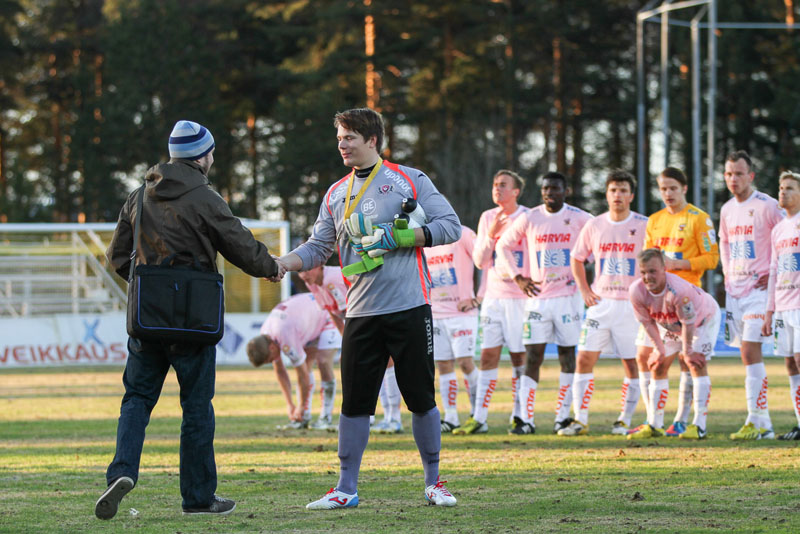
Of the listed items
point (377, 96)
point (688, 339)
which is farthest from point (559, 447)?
point (377, 96)

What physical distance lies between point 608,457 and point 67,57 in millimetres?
44962

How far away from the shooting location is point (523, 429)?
1204 centimetres

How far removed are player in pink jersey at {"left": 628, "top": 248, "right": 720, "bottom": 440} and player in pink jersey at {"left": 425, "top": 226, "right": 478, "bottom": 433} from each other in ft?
7.41

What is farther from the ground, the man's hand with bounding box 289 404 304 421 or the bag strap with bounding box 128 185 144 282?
the bag strap with bounding box 128 185 144 282

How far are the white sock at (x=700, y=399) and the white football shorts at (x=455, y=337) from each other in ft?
8.75

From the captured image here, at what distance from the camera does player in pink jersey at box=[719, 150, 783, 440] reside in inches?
453

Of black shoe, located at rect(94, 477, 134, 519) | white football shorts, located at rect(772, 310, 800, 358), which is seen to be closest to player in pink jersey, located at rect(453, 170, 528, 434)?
white football shorts, located at rect(772, 310, 800, 358)

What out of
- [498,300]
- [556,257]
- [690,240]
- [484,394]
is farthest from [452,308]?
[690,240]

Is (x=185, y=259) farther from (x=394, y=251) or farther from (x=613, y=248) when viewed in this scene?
(x=613, y=248)

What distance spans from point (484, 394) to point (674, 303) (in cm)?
245

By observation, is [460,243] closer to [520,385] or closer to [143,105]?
[520,385]

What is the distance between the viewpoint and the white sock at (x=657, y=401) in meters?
11.5

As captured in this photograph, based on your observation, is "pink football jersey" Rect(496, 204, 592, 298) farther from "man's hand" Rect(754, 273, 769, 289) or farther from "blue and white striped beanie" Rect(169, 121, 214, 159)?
"blue and white striped beanie" Rect(169, 121, 214, 159)

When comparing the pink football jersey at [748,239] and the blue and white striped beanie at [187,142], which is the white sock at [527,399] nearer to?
the pink football jersey at [748,239]
